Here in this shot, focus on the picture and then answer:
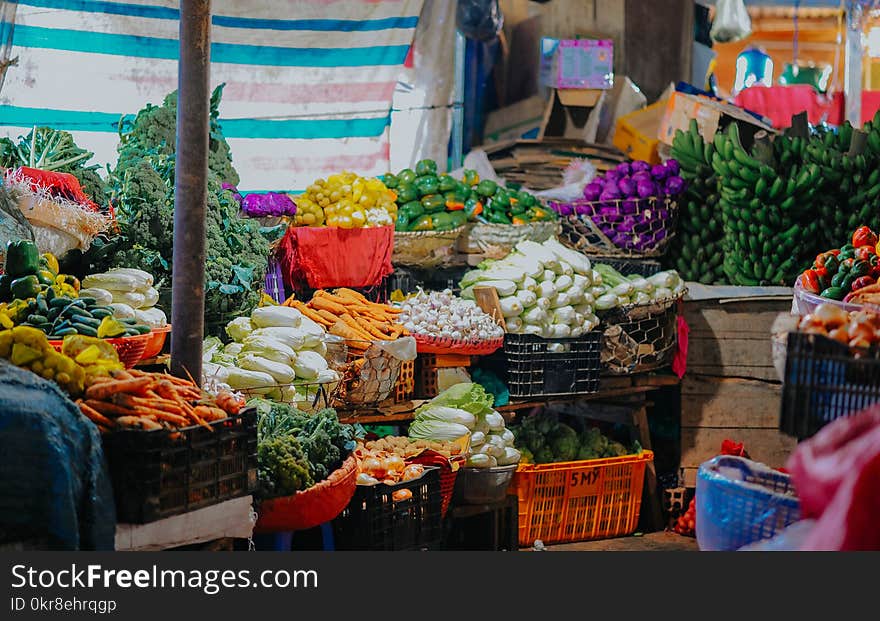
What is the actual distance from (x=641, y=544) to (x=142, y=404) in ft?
14.0

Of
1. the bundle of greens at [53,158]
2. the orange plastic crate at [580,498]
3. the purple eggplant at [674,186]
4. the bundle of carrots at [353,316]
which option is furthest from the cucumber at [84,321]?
the purple eggplant at [674,186]

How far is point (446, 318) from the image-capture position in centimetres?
700

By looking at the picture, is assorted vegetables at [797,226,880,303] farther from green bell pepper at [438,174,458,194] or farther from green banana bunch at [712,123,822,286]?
green banana bunch at [712,123,822,286]

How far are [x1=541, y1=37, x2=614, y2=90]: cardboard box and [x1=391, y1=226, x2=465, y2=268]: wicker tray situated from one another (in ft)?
10.7

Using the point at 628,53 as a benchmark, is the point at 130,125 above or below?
below

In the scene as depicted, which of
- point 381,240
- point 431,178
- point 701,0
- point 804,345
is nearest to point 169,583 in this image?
point 804,345

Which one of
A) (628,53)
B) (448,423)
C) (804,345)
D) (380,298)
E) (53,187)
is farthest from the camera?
(628,53)

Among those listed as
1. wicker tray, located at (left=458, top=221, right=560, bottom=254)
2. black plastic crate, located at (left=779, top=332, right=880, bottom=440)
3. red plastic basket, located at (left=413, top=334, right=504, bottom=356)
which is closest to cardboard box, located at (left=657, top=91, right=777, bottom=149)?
wicker tray, located at (left=458, top=221, right=560, bottom=254)

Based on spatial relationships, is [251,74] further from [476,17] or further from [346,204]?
[476,17]

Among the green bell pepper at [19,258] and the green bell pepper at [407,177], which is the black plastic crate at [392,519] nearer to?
the green bell pepper at [19,258]

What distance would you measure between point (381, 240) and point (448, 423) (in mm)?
1370

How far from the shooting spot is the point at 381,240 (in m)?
7.50

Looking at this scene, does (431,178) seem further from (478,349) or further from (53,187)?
(53,187)

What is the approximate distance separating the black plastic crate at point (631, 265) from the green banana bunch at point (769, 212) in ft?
1.92
